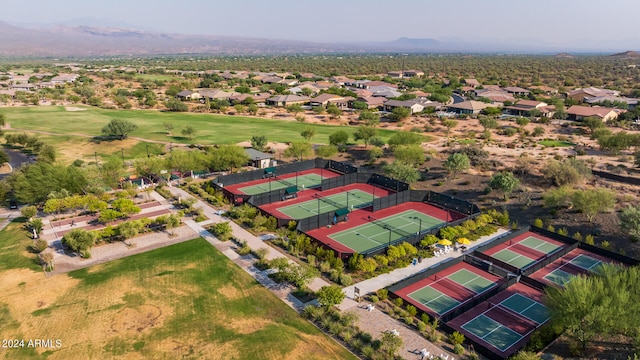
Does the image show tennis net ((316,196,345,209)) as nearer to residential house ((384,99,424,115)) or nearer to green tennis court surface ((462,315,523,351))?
green tennis court surface ((462,315,523,351))

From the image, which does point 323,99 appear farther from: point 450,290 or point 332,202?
point 450,290

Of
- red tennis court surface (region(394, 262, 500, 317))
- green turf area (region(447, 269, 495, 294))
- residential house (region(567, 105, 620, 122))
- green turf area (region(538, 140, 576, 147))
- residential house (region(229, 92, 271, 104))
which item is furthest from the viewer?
residential house (region(229, 92, 271, 104))

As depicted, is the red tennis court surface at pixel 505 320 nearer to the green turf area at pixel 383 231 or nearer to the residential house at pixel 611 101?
the green turf area at pixel 383 231

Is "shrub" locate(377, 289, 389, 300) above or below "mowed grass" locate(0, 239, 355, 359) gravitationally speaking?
above

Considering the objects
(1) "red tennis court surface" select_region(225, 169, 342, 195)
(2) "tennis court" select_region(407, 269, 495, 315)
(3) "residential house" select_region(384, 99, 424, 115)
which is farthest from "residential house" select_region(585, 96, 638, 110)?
(2) "tennis court" select_region(407, 269, 495, 315)

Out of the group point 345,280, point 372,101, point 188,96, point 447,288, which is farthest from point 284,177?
point 188,96
